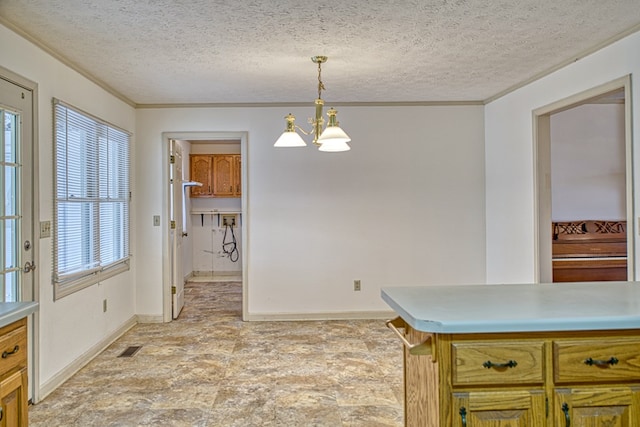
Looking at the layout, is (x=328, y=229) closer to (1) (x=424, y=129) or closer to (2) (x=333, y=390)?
(1) (x=424, y=129)

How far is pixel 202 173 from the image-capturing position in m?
7.54

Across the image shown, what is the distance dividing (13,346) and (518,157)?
4.20 metres

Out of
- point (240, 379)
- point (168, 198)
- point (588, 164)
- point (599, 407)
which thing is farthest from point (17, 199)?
point (588, 164)

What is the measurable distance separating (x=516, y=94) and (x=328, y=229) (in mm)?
2395

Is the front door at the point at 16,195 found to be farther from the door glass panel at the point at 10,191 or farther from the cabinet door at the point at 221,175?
the cabinet door at the point at 221,175

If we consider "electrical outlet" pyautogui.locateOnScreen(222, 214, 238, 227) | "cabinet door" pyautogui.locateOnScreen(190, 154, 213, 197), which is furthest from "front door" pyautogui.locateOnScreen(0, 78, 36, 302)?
"electrical outlet" pyautogui.locateOnScreen(222, 214, 238, 227)

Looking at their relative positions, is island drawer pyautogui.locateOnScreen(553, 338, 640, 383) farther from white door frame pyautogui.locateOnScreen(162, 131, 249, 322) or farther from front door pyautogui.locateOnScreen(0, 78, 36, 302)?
white door frame pyautogui.locateOnScreen(162, 131, 249, 322)

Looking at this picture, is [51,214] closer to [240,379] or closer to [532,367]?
[240,379]

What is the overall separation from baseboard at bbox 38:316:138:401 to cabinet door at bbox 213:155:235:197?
3319mm

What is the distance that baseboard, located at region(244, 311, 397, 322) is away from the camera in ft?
15.9

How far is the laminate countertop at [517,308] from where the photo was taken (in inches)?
57.8

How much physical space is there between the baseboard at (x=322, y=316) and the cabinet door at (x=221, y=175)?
319 centimetres

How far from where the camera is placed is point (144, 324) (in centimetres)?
475

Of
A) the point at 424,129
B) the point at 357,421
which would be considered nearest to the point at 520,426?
the point at 357,421
